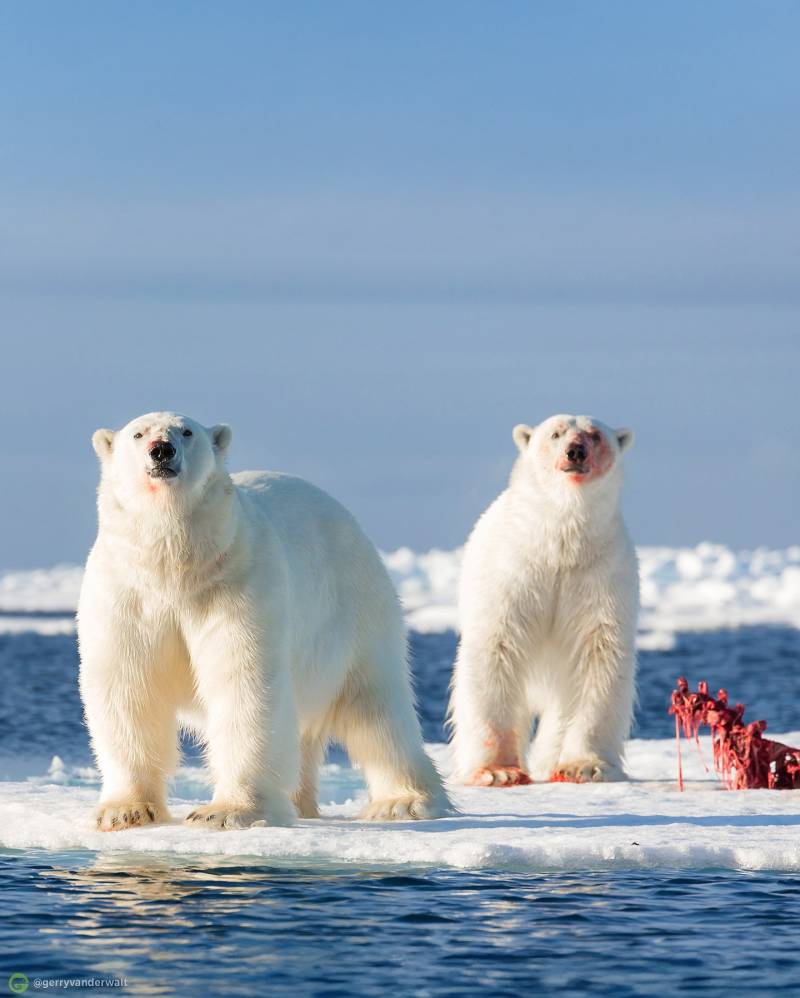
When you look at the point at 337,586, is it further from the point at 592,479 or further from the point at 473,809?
the point at 592,479

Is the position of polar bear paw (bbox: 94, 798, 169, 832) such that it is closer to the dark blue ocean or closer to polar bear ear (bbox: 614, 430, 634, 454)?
the dark blue ocean

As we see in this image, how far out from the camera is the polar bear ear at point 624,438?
35.0 feet

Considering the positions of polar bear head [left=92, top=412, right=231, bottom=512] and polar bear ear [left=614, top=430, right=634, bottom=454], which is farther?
polar bear ear [left=614, top=430, right=634, bottom=454]

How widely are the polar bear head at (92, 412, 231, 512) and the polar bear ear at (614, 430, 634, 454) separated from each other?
A: 3.66 meters

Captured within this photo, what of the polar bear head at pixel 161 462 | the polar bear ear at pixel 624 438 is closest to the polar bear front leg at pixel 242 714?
the polar bear head at pixel 161 462

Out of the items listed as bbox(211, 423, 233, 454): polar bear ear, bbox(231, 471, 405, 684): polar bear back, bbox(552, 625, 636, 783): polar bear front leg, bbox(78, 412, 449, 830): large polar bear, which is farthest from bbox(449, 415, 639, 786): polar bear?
bbox(211, 423, 233, 454): polar bear ear

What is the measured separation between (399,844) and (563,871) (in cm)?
69

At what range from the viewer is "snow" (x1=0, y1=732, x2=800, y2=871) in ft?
23.5

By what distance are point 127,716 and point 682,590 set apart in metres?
45.5

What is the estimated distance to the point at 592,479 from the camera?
1038 cm

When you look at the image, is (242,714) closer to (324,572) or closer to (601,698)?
(324,572)

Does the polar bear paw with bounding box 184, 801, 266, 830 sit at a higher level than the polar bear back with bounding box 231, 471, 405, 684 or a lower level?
lower

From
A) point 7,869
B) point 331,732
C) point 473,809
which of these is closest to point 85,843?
point 7,869

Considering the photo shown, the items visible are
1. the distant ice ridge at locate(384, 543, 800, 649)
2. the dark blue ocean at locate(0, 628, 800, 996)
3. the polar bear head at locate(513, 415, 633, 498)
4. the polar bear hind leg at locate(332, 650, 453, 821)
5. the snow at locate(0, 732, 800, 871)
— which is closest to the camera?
the dark blue ocean at locate(0, 628, 800, 996)
